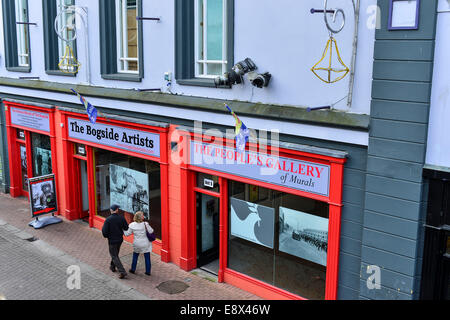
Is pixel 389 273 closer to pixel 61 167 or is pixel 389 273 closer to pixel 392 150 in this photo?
pixel 392 150

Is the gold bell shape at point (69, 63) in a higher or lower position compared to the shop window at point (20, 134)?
higher

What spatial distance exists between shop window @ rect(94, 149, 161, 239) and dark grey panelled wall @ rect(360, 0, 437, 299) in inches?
218

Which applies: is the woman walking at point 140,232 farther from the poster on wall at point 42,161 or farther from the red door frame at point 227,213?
the poster on wall at point 42,161

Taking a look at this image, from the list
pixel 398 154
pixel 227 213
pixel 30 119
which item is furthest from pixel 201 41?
pixel 30 119

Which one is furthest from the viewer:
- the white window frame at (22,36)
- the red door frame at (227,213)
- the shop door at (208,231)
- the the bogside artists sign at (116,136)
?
the white window frame at (22,36)

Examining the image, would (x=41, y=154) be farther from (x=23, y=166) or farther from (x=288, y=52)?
A: (x=288, y=52)

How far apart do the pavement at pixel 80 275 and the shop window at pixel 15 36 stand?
5949 millimetres

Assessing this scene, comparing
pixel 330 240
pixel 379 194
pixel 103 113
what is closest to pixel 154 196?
pixel 103 113

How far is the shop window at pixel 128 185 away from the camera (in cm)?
1162

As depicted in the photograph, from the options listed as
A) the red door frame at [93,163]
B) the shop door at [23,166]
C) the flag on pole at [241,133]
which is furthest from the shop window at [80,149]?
the flag on pole at [241,133]

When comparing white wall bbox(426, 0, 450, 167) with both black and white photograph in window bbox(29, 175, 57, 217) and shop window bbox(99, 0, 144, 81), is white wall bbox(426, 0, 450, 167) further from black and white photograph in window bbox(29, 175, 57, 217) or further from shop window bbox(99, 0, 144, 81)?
black and white photograph in window bbox(29, 175, 57, 217)

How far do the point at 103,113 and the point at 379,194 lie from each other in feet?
24.6

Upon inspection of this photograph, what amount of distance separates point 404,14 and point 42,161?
12245 mm

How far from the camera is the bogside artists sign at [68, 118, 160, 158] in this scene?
11125 millimetres
